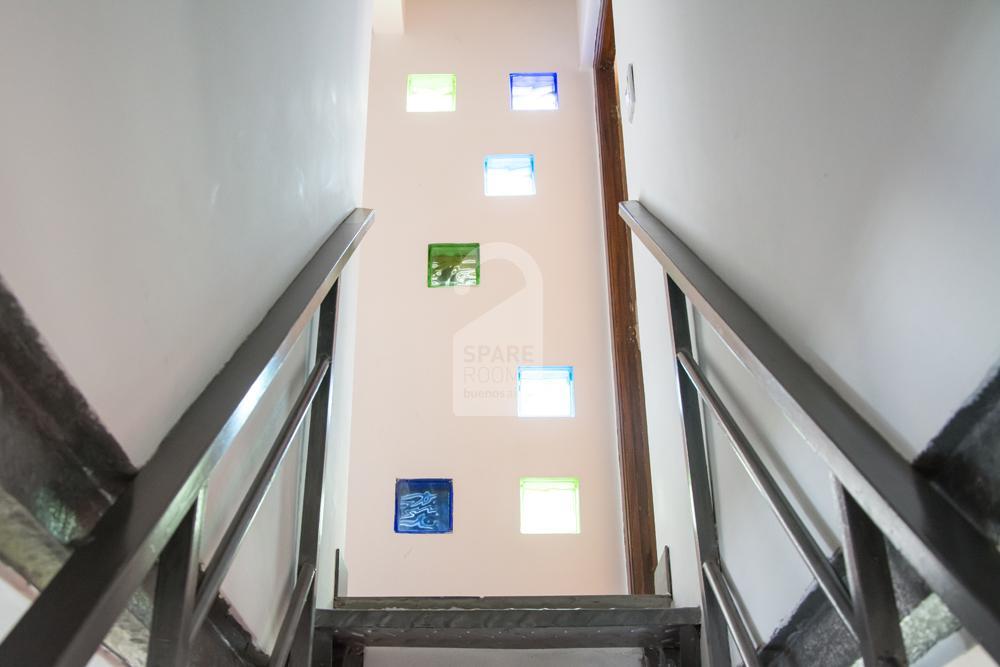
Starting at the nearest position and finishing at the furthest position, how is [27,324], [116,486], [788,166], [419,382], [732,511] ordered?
1. [27,324]
2. [116,486]
3. [788,166]
4. [732,511]
5. [419,382]

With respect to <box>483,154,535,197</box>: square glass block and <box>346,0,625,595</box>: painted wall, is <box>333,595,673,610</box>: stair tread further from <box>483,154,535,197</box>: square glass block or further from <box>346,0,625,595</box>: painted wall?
<box>483,154,535,197</box>: square glass block

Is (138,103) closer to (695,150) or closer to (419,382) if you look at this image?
(695,150)

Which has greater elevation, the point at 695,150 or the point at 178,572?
the point at 695,150

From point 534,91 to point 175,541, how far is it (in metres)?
3.51

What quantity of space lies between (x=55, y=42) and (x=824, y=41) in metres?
0.96

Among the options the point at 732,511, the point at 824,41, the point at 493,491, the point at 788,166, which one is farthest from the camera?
the point at 493,491

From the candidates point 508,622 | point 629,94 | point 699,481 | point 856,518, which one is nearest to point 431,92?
point 629,94

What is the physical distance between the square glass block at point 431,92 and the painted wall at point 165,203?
2.32 metres

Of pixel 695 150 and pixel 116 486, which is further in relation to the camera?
pixel 695 150

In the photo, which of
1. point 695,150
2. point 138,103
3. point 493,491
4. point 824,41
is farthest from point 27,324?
point 493,491

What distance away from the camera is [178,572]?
101 centimetres

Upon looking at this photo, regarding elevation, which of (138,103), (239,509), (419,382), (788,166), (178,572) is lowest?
(178,572)

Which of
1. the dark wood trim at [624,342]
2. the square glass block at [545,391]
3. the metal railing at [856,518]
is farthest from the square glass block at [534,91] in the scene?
the metal railing at [856,518]

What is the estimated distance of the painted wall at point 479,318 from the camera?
128 inches
